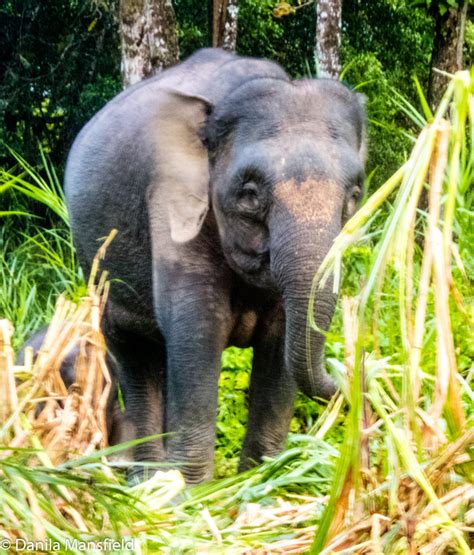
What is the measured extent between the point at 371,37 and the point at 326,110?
1498cm

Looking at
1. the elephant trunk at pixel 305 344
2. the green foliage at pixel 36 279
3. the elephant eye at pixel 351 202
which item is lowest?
the green foliage at pixel 36 279

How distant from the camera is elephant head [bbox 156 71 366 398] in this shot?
14.5 ft

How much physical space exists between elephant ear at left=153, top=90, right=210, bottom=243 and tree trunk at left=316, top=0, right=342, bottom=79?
537 cm

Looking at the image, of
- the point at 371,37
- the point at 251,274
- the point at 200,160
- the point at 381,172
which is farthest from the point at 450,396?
the point at 371,37

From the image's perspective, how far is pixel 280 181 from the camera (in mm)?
4703

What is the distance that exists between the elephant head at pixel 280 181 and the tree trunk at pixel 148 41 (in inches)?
174

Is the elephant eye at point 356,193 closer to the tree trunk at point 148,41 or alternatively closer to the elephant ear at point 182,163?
the elephant ear at point 182,163

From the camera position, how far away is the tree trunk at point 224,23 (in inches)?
433

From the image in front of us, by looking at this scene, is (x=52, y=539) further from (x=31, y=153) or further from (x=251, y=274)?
(x=31, y=153)

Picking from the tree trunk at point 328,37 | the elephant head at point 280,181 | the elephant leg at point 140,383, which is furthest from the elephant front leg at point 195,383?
the tree trunk at point 328,37

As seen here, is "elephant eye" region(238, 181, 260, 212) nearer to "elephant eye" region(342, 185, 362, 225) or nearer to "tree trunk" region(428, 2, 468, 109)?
"elephant eye" region(342, 185, 362, 225)

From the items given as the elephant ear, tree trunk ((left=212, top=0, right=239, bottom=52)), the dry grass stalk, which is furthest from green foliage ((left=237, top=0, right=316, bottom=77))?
the dry grass stalk

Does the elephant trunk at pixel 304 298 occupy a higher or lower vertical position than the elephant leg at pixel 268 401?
higher

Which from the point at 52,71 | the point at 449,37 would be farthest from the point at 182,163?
the point at 52,71
